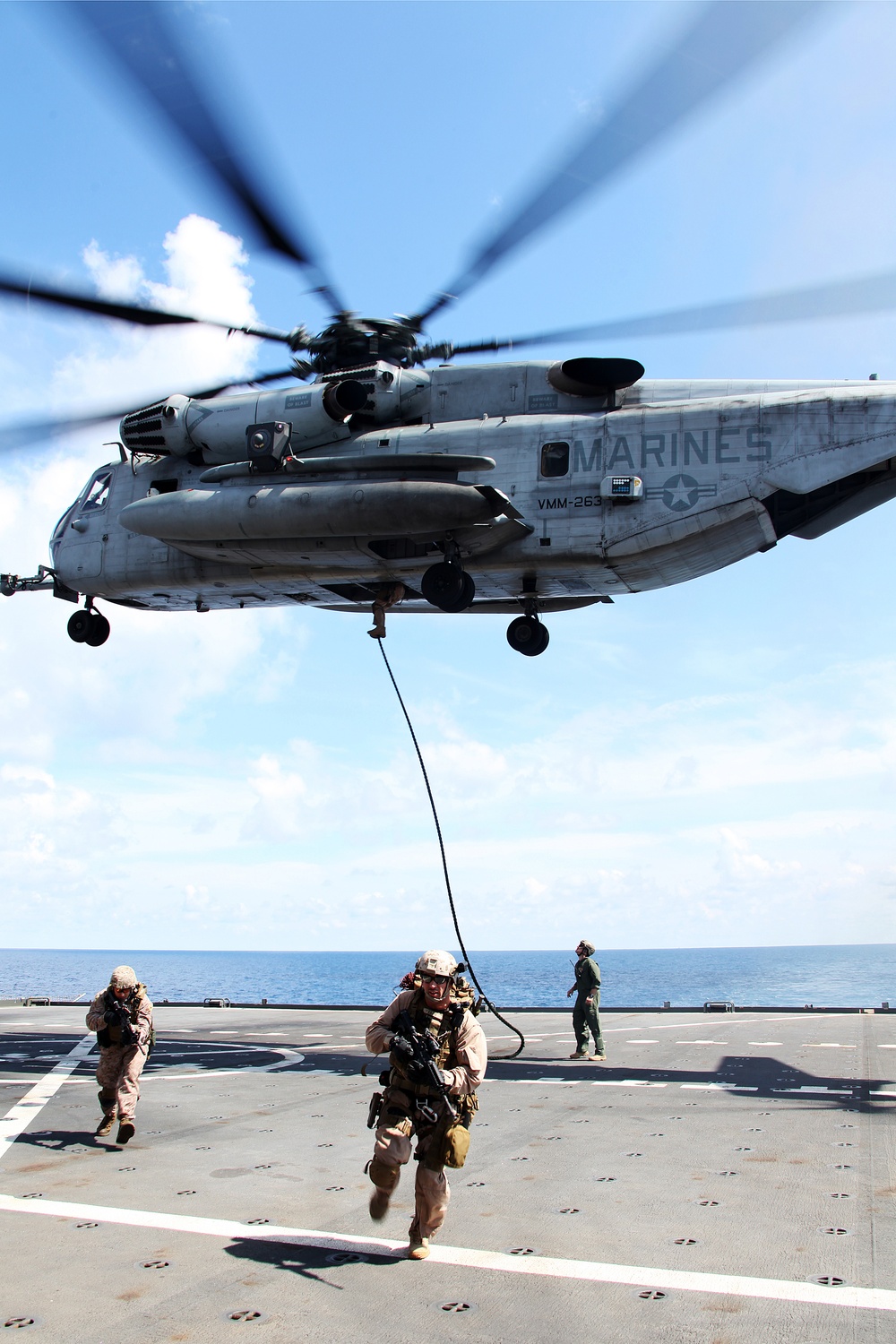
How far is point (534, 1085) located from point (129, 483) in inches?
436

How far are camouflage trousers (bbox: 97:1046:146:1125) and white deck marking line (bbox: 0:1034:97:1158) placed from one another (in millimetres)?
798

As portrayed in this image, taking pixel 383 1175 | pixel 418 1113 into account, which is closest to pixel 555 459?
pixel 418 1113

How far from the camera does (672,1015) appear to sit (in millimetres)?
20344

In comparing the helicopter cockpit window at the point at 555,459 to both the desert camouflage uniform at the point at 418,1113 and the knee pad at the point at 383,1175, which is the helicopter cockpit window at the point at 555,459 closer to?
the desert camouflage uniform at the point at 418,1113

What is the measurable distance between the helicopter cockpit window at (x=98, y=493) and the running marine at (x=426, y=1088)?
12630mm

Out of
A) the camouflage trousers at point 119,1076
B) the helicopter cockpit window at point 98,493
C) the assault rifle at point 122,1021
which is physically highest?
the helicopter cockpit window at point 98,493

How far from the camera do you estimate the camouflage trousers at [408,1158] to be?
5.38 meters

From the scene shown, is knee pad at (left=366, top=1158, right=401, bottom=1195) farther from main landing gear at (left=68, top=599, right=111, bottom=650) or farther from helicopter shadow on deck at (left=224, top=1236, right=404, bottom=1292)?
main landing gear at (left=68, top=599, right=111, bottom=650)

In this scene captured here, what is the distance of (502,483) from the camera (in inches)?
523

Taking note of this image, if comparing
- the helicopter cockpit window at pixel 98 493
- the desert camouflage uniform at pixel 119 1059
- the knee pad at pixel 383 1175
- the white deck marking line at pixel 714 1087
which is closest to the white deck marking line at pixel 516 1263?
the knee pad at pixel 383 1175

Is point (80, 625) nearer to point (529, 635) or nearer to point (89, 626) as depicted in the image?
point (89, 626)

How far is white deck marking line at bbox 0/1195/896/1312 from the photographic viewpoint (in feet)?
15.5

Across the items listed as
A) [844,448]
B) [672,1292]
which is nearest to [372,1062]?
[672,1292]

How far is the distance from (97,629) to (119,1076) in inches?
382
